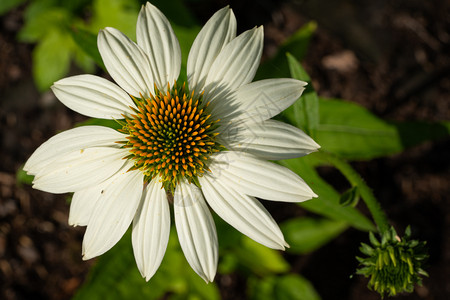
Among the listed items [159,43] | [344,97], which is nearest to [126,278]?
[159,43]

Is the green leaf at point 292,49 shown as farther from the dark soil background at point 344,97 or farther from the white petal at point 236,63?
the dark soil background at point 344,97

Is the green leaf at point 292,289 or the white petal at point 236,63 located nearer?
the white petal at point 236,63

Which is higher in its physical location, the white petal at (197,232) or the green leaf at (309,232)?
the white petal at (197,232)

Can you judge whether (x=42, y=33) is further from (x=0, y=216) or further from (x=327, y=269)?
(x=327, y=269)

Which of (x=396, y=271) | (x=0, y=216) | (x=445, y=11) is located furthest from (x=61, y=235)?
(x=445, y=11)

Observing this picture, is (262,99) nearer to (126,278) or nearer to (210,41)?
(210,41)

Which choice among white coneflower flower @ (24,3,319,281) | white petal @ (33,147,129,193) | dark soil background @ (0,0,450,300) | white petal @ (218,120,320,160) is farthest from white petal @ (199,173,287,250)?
dark soil background @ (0,0,450,300)

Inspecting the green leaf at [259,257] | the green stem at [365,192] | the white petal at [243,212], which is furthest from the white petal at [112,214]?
the green leaf at [259,257]
